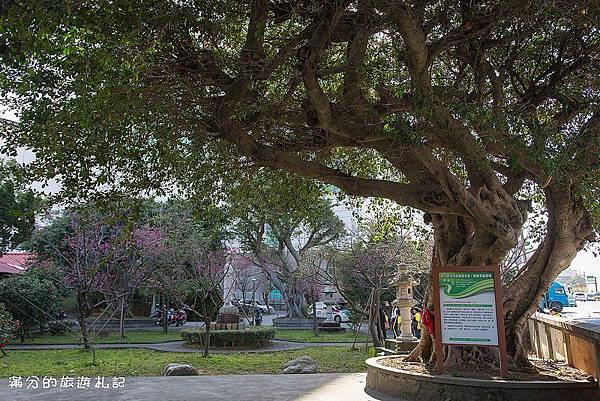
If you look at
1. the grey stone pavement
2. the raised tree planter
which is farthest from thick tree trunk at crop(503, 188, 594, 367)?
the grey stone pavement

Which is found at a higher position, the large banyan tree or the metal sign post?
the large banyan tree

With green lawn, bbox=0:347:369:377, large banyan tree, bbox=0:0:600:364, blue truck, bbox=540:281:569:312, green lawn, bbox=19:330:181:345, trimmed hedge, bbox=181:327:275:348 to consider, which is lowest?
green lawn, bbox=0:347:369:377

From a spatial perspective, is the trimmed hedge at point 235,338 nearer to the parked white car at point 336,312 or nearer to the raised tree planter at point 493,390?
the parked white car at point 336,312

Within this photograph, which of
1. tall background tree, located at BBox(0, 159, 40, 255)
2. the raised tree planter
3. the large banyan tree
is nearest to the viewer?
the large banyan tree

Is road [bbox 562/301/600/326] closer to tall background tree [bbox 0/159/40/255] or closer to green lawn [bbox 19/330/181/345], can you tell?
green lawn [bbox 19/330/181/345]

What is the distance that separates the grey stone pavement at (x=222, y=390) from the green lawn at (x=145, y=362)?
196 centimetres

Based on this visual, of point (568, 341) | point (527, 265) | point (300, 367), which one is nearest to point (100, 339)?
point (300, 367)

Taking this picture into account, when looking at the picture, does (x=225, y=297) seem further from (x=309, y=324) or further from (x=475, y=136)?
(x=475, y=136)

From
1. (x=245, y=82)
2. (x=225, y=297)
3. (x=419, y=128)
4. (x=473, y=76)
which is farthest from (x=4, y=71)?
(x=225, y=297)

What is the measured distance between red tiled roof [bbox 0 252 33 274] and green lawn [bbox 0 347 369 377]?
10324mm

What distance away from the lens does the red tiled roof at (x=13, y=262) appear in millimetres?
24484

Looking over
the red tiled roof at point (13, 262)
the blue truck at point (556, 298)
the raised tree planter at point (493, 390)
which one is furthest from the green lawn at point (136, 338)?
the blue truck at point (556, 298)

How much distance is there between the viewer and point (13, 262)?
2903 centimetres

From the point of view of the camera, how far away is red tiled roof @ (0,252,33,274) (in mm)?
24484
